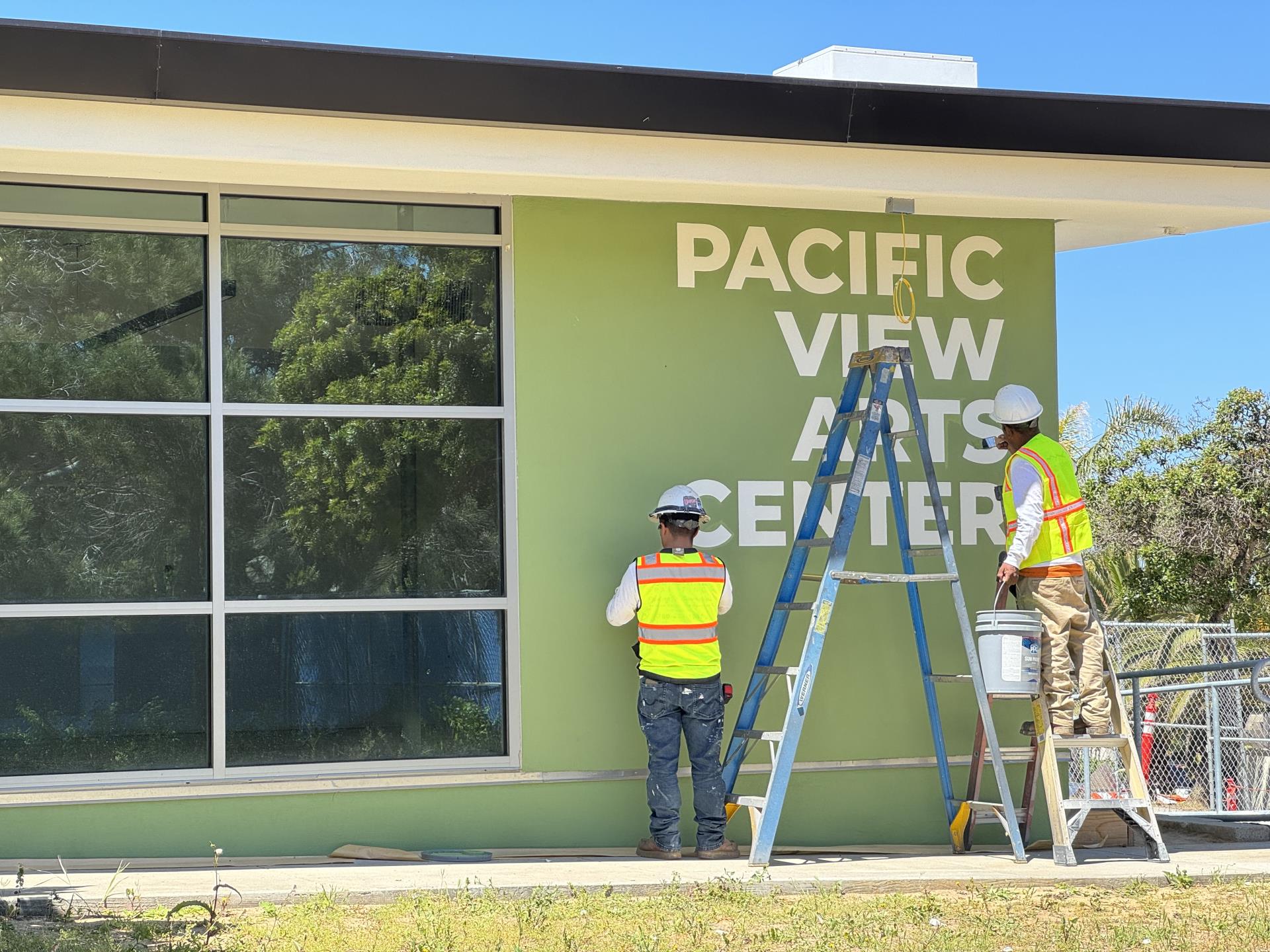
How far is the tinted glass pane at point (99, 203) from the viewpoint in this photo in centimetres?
736

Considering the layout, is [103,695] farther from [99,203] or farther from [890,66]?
[890,66]

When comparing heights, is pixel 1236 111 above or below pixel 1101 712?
above

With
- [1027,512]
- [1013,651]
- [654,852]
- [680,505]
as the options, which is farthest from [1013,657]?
[654,852]

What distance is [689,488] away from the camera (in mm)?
7531

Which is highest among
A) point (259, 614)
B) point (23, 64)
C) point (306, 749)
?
point (23, 64)

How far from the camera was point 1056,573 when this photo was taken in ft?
24.6

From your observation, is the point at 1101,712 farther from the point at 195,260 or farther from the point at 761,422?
the point at 195,260

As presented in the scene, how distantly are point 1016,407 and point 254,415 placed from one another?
3887 millimetres

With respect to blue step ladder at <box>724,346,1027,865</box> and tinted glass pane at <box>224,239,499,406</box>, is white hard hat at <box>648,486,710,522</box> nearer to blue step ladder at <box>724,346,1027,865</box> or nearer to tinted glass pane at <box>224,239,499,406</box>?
blue step ladder at <box>724,346,1027,865</box>

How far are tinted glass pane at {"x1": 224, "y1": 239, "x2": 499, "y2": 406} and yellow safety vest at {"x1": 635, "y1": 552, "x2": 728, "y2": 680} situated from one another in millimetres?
1380

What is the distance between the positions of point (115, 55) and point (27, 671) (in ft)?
9.53

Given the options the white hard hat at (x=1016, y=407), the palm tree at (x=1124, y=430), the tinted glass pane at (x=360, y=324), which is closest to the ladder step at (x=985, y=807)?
the white hard hat at (x=1016, y=407)

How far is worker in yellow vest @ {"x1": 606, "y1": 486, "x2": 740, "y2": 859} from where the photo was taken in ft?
24.3

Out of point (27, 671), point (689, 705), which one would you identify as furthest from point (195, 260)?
point (689, 705)
